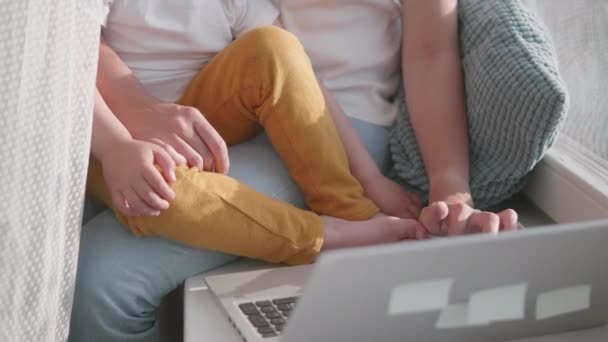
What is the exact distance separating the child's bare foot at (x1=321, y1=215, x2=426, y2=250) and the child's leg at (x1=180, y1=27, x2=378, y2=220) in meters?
0.03

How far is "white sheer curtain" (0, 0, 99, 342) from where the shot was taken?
802 millimetres

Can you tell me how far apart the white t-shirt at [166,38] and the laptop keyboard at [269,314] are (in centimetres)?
36

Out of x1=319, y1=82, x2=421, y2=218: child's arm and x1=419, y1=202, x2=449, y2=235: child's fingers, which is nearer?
x1=419, y1=202, x2=449, y2=235: child's fingers

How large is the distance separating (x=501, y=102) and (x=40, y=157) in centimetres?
52

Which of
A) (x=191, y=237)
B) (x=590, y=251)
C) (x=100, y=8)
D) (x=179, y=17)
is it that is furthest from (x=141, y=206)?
(x=590, y=251)

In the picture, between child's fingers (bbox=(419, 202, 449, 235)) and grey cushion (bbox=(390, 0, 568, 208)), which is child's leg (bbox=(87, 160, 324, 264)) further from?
grey cushion (bbox=(390, 0, 568, 208))

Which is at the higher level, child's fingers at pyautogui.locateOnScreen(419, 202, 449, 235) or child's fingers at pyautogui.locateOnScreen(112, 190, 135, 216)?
child's fingers at pyautogui.locateOnScreen(112, 190, 135, 216)

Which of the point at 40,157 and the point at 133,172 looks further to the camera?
the point at 133,172

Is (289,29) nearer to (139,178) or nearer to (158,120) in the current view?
(158,120)

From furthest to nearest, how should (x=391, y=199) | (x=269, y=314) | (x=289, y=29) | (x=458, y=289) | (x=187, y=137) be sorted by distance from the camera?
(x=289, y=29) → (x=391, y=199) → (x=187, y=137) → (x=269, y=314) → (x=458, y=289)

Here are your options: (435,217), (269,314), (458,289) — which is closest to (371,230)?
(435,217)

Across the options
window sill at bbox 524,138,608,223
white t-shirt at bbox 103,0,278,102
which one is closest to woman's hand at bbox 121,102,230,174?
white t-shirt at bbox 103,0,278,102

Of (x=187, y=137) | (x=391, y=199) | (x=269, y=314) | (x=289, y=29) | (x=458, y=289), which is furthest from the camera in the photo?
(x=289, y=29)

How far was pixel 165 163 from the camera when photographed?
0.95 m
